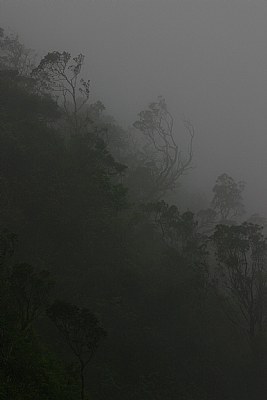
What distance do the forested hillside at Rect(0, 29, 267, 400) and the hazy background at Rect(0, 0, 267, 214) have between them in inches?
1468

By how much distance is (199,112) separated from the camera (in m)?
101

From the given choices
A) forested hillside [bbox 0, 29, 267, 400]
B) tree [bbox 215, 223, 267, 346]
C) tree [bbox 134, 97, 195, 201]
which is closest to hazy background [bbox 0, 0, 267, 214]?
tree [bbox 134, 97, 195, 201]

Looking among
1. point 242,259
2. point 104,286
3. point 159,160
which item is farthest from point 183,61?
point 104,286

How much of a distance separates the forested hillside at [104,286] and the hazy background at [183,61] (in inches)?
1468

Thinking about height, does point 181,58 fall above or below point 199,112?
above

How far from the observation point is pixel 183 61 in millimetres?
129250

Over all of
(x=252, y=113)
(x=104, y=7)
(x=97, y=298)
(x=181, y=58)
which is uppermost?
(x=104, y=7)

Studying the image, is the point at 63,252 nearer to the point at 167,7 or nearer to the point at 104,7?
the point at 104,7

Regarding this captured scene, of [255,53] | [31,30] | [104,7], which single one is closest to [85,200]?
[31,30]

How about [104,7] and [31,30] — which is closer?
[31,30]

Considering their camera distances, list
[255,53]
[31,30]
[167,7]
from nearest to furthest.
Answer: [31,30]
[255,53]
[167,7]

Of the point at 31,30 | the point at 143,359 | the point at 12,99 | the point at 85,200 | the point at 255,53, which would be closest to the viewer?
the point at 143,359

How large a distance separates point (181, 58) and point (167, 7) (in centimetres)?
4449

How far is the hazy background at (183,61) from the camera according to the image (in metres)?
81.3
